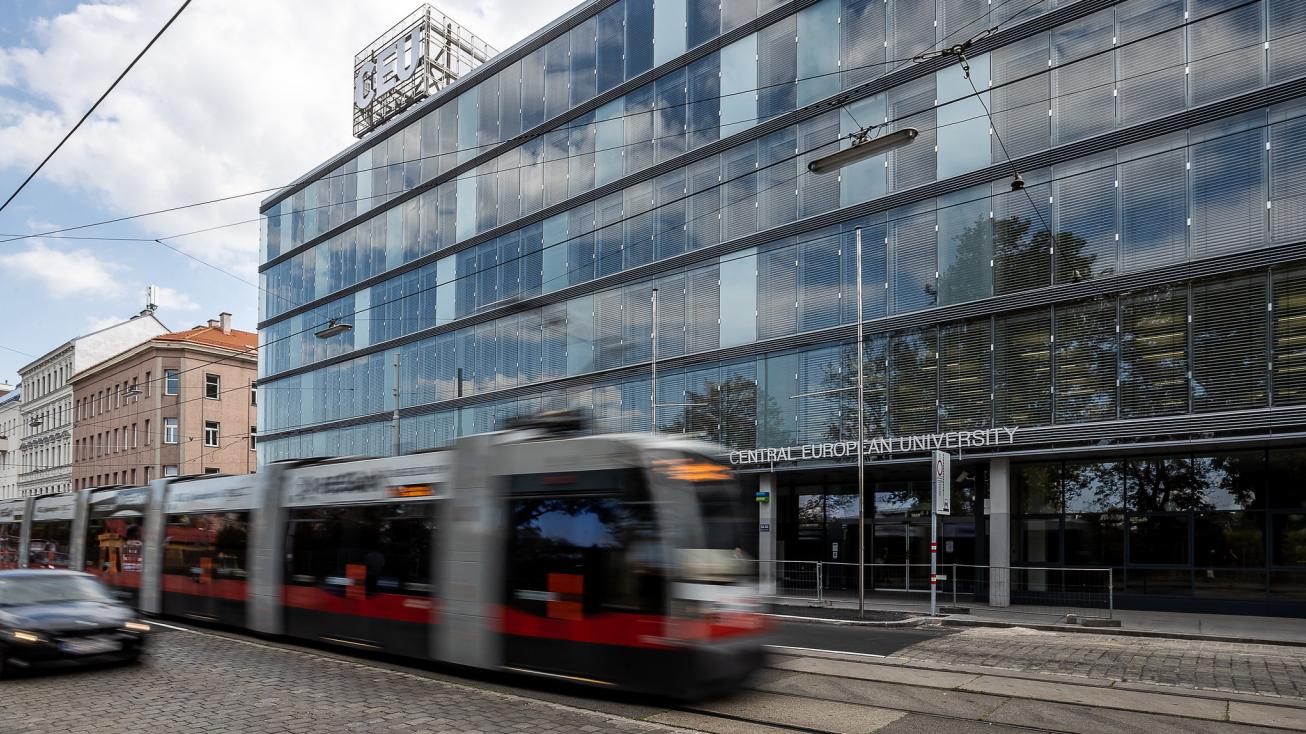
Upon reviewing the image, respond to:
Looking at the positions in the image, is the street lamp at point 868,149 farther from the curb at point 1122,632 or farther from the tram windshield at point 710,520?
the curb at point 1122,632

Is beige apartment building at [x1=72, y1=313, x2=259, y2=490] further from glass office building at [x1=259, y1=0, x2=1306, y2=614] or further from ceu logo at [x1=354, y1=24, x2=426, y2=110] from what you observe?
glass office building at [x1=259, y1=0, x2=1306, y2=614]

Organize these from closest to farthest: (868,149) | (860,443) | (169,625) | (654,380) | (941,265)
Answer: (868,149) < (169,625) < (860,443) < (941,265) < (654,380)

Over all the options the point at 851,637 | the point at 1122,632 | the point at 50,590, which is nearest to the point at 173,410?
the point at 50,590

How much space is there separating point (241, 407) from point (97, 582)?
195 ft

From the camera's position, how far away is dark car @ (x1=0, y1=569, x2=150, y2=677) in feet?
35.2

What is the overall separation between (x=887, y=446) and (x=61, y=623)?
61.7ft

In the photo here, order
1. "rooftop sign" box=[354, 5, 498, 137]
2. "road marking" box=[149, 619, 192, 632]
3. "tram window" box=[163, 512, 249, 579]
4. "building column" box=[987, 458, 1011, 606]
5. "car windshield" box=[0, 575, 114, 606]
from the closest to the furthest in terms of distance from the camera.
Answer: "car windshield" box=[0, 575, 114, 606]
"tram window" box=[163, 512, 249, 579]
"road marking" box=[149, 619, 192, 632]
"building column" box=[987, 458, 1011, 606]
"rooftop sign" box=[354, 5, 498, 137]

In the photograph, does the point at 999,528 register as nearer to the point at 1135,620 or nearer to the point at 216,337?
the point at 1135,620

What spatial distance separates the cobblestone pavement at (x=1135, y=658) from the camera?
11.5 metres

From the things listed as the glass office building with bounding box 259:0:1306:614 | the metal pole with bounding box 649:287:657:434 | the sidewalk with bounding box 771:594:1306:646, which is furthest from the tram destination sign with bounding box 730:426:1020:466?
the sidewalk with bounding box 771:594:1306:646

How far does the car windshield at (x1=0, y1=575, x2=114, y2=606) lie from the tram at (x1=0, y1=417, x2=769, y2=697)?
290cm

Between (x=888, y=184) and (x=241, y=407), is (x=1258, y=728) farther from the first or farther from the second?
(x=241, y=407)

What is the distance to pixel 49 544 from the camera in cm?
2269

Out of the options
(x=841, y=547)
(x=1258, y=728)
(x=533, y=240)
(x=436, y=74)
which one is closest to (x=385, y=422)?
(x=533, y=240)
